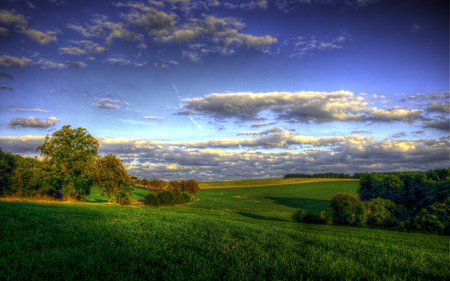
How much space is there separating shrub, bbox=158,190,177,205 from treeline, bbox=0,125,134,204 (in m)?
9.60

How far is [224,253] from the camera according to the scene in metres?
5.96

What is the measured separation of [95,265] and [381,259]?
7805mm

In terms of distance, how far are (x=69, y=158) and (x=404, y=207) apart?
46.1 meters

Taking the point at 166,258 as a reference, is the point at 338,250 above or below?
below

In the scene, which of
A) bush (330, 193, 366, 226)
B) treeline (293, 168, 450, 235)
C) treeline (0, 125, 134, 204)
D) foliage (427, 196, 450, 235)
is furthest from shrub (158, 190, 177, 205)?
foliage (427, 196, 450, 235)

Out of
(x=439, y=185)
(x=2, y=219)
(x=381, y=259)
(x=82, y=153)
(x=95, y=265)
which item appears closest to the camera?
(x=95, y=265)

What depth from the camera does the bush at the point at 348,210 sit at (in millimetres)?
27453

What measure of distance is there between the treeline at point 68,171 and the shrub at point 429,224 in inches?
1634

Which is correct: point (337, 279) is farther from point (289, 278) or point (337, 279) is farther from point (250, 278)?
point (250, 278)

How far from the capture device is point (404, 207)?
29.0 meters

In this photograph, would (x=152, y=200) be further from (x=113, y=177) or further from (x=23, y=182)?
(x=23, y=182)

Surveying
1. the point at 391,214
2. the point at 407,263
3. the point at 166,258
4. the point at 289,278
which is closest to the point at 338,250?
the point at 407,263

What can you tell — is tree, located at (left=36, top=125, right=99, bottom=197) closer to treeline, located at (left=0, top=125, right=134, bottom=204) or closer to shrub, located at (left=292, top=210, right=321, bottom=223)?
treeline, located at (left=0, top=125, right=134, bottom=204)

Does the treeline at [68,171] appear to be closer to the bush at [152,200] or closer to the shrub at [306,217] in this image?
the bush at [152,200]
